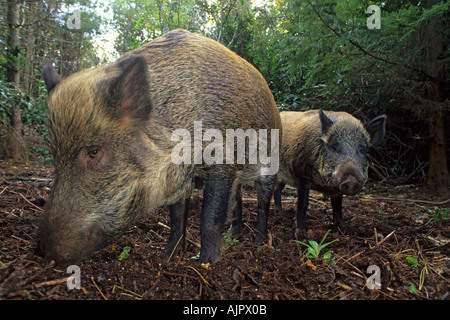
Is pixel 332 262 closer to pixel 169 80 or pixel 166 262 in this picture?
pixel 166 262

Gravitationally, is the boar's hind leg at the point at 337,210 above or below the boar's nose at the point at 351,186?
below

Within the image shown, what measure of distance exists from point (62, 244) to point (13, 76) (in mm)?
8787

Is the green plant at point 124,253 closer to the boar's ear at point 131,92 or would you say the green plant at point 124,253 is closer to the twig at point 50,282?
the twig at point 50,282

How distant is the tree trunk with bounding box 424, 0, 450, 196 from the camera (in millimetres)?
5938

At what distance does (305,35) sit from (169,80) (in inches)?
174

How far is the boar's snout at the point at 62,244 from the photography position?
2.02m

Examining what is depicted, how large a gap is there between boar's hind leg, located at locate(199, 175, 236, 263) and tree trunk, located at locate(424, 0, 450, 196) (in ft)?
18.2

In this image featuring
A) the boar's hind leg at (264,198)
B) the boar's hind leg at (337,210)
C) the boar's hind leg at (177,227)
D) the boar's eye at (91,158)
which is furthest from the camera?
the boar's hind leg at (337,210)

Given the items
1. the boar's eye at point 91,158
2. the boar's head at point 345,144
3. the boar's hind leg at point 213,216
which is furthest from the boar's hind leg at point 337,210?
the boar's eye at point 91,158

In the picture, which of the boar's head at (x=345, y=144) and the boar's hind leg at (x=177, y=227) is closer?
the boar's hind leg at (x=177, y=227)

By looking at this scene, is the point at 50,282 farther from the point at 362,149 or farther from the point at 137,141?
the point at 362,149
